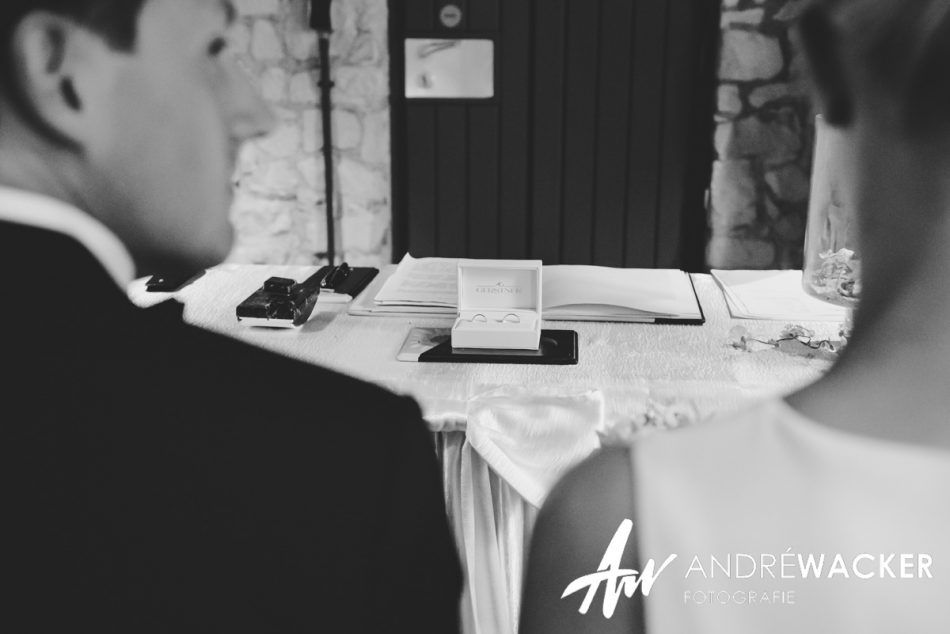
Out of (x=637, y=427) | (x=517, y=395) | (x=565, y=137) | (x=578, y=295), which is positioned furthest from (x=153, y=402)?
(x=565, y=137)

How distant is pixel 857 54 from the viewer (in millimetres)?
306

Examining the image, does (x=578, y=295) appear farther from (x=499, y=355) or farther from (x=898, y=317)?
(x=898, y=317)

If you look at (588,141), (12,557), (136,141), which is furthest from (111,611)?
(588,141)

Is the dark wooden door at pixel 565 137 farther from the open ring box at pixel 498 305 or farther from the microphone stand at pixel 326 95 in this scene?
the open ring box at pixel 498 305

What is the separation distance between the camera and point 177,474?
32 centimetres

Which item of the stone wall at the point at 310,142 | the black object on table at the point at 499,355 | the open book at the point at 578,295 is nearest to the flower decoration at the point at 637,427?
the black object on table at the point at 499,355

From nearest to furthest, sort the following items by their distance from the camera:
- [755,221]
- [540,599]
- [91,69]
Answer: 1. [91,69]
2. [540,599]
3. [755,221]

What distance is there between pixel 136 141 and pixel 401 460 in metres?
0.15

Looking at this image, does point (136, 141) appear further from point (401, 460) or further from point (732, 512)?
point (732, 512)

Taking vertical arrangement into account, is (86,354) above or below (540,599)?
above

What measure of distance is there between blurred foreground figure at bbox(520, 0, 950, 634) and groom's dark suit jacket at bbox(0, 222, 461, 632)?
8 cm

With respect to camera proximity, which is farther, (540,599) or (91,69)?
(540,599)

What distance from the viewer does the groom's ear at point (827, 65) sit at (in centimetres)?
30

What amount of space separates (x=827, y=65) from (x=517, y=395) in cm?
69
